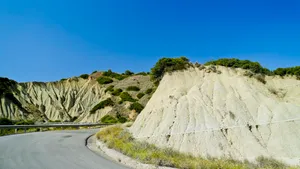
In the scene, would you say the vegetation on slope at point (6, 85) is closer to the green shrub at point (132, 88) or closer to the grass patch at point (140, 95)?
the green shrub at point (132, 88)

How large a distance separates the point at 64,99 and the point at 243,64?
199 feet

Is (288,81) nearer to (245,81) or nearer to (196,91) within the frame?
(245,81)

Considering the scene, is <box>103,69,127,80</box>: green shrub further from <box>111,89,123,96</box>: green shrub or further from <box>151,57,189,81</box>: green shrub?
<box>151,57,189,81</box>: green shrub

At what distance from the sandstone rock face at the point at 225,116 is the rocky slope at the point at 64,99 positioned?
33.7m

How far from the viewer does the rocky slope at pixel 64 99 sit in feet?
197

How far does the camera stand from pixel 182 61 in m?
27.2

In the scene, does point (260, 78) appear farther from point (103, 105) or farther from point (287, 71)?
point (103, 105)

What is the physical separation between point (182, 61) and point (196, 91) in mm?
5694

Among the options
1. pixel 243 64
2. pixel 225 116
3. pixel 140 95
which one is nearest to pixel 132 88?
pixel 140 95

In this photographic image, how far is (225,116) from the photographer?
63.4ft

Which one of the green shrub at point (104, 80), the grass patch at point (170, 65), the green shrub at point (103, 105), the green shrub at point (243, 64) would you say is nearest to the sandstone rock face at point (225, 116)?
the green shrub at point (243, 64)

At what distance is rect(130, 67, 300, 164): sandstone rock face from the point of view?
1667cm

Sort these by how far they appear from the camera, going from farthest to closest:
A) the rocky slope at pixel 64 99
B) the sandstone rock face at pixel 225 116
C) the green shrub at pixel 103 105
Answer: the green shrub at pixel 103 105, the rocky slope at pixel 64 99, the sandstone rock face at pixel 225 116

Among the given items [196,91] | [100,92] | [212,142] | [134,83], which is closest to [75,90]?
[100,92]
